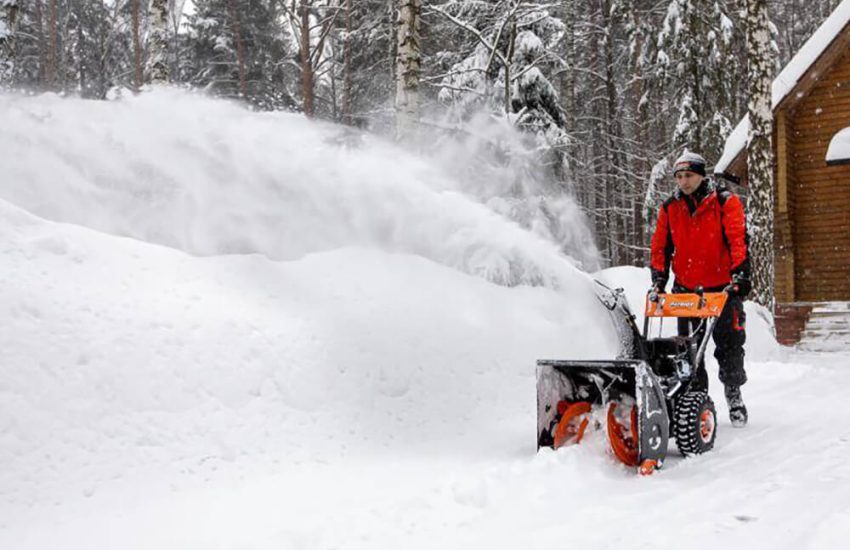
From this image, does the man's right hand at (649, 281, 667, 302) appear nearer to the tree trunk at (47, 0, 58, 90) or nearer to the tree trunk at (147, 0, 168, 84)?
the tree trunk at (147, 0, 168, 84)

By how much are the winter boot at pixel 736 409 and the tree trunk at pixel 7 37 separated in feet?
39.0

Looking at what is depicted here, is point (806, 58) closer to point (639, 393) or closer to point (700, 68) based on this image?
point (700, 68)

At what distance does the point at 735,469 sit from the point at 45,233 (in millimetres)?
5759

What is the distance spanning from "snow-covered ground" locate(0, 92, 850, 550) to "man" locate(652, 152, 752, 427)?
492mm

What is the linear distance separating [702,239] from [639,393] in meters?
2.06

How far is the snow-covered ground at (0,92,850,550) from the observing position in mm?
3793

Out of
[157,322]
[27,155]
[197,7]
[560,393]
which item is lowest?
[560,393]

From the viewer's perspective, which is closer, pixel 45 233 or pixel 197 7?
pixel 45 233

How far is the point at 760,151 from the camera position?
45.2 feet

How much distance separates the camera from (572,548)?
3242 mm

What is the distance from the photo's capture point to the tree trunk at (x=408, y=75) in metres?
10.7

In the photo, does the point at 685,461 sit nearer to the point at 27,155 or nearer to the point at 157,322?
the point at 157,322

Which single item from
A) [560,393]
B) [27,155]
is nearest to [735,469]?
[560,393]

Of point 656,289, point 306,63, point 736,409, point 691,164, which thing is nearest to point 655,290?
point 656,289
